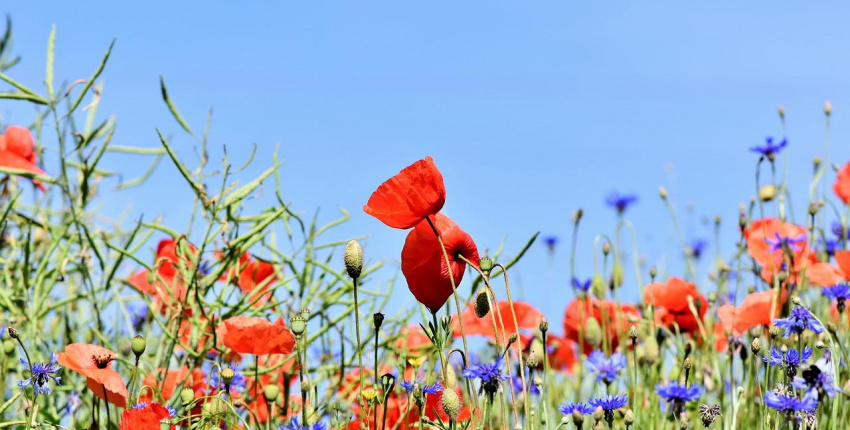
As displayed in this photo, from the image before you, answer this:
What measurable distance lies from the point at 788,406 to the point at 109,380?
3.01ft

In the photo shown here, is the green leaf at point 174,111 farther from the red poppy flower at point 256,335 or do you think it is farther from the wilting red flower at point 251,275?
the red poppy flower at point 256,335

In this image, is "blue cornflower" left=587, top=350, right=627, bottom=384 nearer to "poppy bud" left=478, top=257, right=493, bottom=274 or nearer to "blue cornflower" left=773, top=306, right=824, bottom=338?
"blue cornflower" left=773, top=306, right=824, bottom=338

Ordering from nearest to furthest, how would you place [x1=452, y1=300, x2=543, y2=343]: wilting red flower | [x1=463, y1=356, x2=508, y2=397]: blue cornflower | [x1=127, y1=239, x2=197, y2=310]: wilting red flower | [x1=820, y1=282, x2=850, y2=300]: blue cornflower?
[x1=463, y1=356, x2=508, y2=397]: blue cornflower < [x1=820, y1=282, x2=850, y2=300]: blue cornflower < [x1=127, y1=239, x2=197, y2=310]: wilting red flower < [x1=452, y1=300, x2=543, y2=343]: wilting red flower

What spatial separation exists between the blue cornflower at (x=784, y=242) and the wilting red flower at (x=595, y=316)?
365 mm

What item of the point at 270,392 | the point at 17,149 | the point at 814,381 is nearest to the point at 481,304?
the point at 270,392

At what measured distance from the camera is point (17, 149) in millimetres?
1911

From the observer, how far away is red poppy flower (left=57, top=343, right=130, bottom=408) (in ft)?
4.29

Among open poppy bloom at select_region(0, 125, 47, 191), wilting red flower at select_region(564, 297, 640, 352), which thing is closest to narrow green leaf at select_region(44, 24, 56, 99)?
open poppy bloom at select_region(0, 125, 47, 191)

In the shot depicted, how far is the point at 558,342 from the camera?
2.44 m

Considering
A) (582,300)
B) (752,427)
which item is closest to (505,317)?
(582,300)

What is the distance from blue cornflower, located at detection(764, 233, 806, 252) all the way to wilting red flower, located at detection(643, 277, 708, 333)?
205mm

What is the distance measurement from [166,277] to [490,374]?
1069 millimetres

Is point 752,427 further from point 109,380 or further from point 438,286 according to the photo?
point 109,380

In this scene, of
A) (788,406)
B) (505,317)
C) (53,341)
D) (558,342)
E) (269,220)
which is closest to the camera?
(788,406)
